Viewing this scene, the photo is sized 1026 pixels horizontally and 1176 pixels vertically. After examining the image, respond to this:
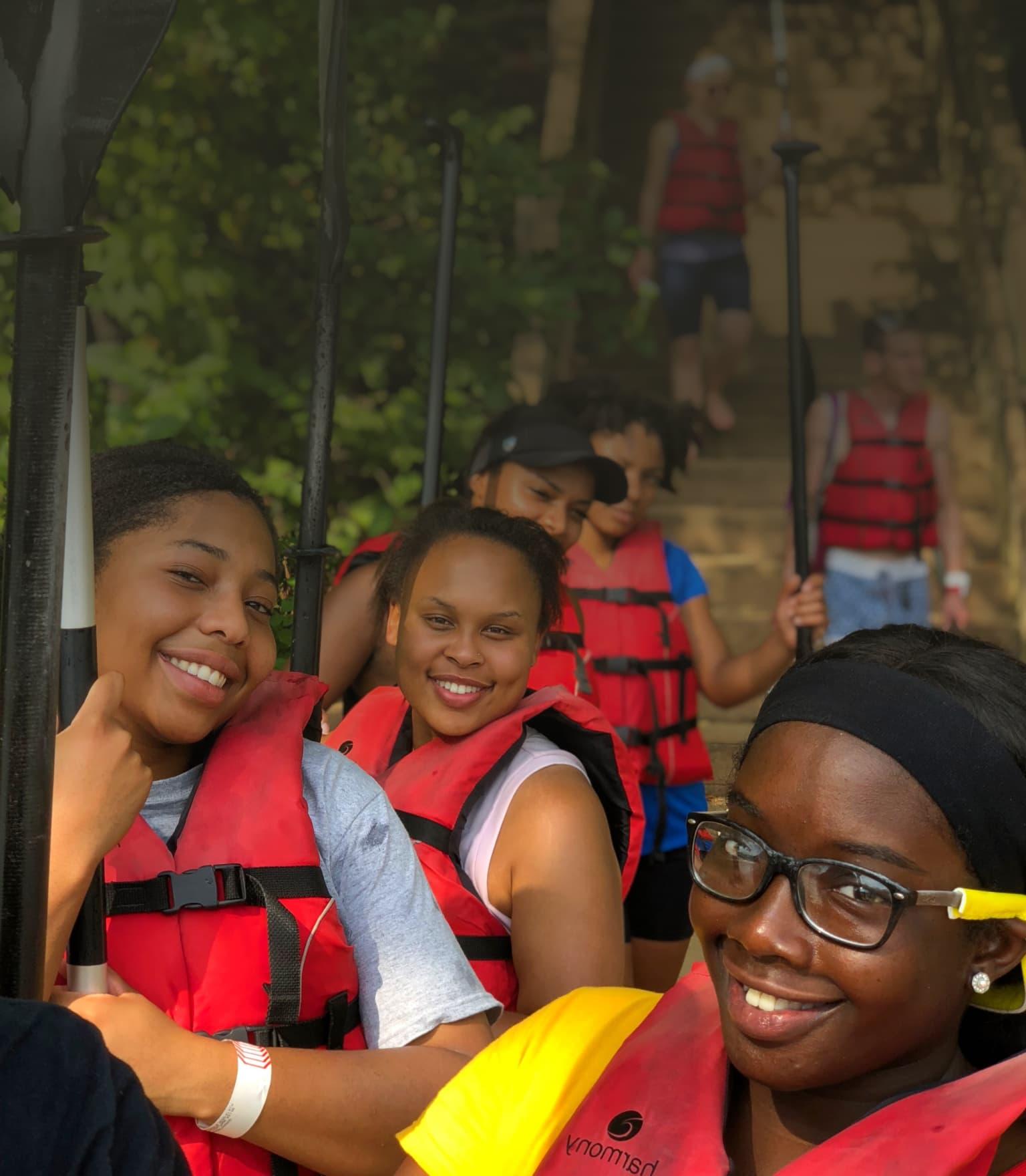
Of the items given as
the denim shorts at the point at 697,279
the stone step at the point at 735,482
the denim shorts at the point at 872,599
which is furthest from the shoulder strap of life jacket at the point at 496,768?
the denim shorts at the point at 697,279

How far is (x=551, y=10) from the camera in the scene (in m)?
9.16

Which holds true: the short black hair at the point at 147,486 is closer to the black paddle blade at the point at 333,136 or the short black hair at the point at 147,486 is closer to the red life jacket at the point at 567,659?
the black paddle blade at the point at 333,136

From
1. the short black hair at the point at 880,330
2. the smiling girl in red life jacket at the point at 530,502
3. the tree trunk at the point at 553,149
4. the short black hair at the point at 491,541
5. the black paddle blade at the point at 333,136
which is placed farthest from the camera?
the short black hair at the point at 880,330

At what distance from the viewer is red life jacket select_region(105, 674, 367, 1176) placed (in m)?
1.73

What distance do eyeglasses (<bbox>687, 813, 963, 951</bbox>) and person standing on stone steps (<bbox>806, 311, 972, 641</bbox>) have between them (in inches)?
223

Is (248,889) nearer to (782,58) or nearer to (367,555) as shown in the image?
(367,555)

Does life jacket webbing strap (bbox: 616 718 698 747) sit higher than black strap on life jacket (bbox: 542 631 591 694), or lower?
lower

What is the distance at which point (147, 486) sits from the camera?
1.89 meters

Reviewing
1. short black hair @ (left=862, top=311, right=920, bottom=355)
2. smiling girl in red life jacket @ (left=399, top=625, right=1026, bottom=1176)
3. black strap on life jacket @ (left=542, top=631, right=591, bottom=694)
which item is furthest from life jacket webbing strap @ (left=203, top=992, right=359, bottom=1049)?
short black hair @ (left=862, top=311, right=920, bottom=355)

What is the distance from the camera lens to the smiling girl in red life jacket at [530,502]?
136 inches

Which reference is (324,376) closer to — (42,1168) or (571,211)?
(42,1168)

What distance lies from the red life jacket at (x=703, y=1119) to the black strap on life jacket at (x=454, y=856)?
0.65m

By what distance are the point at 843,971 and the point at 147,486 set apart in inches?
36.9

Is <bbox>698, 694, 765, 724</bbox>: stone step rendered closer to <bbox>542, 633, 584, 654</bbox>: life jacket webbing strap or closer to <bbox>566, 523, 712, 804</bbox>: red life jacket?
<bbox>566, 523, 712, 804</bbox>: red life jacket
